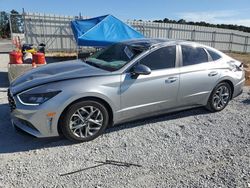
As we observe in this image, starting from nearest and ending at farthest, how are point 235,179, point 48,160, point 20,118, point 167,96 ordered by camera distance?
point 235,179, point 48,160, point 20,118, point 167,96

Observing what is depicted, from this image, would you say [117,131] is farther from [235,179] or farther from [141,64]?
[235,179]

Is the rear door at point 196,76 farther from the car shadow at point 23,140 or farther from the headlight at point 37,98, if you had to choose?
the headlight at point 37,98

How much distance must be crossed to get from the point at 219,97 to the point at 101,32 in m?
5.81

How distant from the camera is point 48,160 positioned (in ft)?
10.0

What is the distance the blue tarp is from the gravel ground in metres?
4.94

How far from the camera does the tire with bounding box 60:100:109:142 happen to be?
10.8 feet

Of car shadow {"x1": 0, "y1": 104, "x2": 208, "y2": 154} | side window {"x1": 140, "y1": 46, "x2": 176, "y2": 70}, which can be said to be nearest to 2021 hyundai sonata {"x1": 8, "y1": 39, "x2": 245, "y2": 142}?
side window {"x1": 140, "y1": 46, "x2": 176, "y2": 70}

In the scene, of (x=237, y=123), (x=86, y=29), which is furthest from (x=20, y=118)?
(x=86, y=29)

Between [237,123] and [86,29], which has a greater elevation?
[86,29]

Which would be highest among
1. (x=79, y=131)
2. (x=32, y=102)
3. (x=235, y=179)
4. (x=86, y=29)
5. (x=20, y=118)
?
(x=86, y=29)

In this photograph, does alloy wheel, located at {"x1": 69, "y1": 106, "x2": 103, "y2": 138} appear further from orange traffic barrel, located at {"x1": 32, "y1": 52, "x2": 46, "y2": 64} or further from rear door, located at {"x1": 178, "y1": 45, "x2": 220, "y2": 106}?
orange traffic barrel, located at {"x1": 32, "y1": 52, "x2": 46, "y2": 64}

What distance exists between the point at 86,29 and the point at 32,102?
697 cm

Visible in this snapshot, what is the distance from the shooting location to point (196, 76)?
Result: 433 centimetres

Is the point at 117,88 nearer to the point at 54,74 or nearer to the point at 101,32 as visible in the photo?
the point at 54,74
